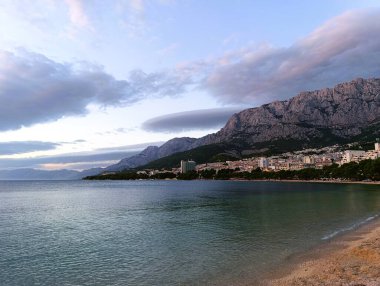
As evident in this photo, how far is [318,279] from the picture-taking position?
2209 centimetres

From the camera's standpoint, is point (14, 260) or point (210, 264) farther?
point (14, 260)

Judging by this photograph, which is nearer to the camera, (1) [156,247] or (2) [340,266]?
(2) [340,266]

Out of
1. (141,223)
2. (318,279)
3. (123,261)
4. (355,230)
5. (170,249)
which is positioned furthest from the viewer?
(141,223)

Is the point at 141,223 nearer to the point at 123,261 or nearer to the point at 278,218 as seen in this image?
the point at 278,218

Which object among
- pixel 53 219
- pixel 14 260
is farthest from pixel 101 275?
pixel 53 219

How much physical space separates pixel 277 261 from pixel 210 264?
16.8ft

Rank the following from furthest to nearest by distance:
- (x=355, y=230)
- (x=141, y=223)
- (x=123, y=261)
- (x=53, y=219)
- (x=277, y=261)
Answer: (x=53, y=219) → (x=141, y=223) → (x=355, y=230) → (x=123, y=261) → (x=277, y=261)

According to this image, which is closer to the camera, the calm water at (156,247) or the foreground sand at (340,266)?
the foreground sand at (340,266)

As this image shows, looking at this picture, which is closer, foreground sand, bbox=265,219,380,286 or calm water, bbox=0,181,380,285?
foreground sand, bbox=265,219,380,286

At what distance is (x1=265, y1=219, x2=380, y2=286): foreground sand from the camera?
2149cm

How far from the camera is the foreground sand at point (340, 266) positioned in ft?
70.5

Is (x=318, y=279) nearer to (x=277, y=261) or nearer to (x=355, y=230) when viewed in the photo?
(x=277, y=261)

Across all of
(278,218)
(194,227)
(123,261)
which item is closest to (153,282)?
(123,261)

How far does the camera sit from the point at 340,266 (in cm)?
2506
